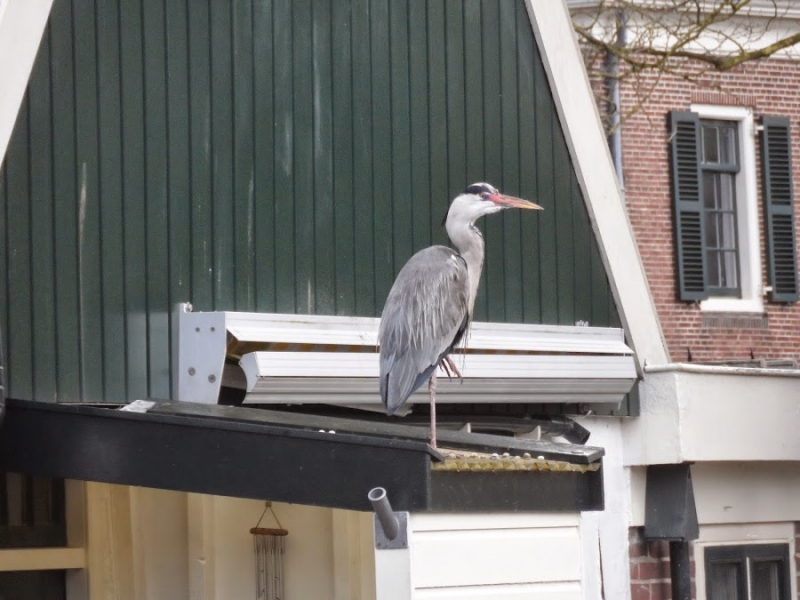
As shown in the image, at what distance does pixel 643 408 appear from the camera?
12711 millimetres

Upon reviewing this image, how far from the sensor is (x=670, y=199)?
2191 cm

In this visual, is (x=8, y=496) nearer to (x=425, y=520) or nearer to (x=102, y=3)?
(x=102, y=3)

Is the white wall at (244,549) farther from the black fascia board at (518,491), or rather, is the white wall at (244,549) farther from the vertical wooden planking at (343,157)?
the black fascia board at (518,491)

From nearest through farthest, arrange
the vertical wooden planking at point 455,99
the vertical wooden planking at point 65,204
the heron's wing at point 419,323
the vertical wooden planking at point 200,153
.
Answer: the heron's wing at point 419,323, the vertical wooden planking at point 65,204, the vertical wooden planking at point 200,153, the vertical wooden planking at point 455,99

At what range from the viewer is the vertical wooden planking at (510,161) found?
482 inches

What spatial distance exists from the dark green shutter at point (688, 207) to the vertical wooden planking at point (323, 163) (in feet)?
35.6

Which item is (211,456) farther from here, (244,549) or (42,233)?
(244,549)

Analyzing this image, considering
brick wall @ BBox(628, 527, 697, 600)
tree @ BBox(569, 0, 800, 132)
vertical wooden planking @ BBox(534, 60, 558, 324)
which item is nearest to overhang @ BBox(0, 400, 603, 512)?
vertical wooden planking @ BBox(534, 60, 558, 324)

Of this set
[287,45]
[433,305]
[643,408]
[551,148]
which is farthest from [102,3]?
[643,408]

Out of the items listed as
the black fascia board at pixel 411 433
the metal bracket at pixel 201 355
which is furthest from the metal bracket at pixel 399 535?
the metal bracket at pixel 201 355

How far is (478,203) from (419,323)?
834 millimetres

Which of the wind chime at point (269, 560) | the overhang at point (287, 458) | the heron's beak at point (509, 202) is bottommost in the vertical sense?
the wind chime at point (269, 560)

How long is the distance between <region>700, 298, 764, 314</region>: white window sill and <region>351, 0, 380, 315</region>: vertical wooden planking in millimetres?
11138

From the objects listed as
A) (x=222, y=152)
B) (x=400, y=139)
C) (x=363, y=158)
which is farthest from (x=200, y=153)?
(x=400, y=139)
